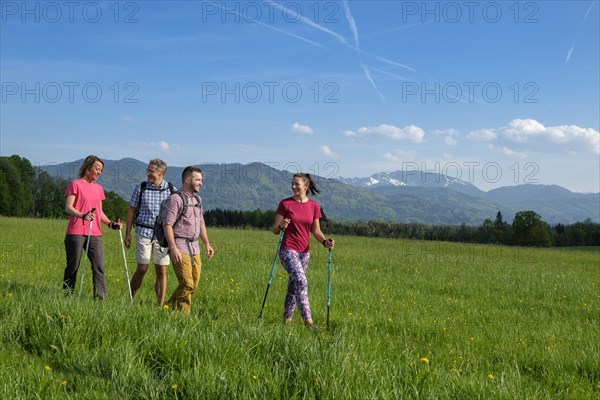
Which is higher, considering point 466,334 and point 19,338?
point 19,338

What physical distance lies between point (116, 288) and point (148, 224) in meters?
3.29

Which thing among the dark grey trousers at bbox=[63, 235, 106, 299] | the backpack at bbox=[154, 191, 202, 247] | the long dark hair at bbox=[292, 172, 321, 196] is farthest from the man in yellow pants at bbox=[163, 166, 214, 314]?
the dark grey trousers at bbox=[63, 235, 106, 299]

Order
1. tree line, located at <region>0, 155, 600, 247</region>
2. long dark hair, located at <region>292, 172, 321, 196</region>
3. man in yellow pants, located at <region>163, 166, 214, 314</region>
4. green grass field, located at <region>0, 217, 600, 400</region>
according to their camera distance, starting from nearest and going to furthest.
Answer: green grass field, located at <region>0, 217, 600, 400</region>, man in yellow pants, located at <region>163, 166, 214, 314</region>, long dark hair, located at <region>292, 172, 321, 196</region>, tree line, located at <region>0, 155, 600, 247</region>

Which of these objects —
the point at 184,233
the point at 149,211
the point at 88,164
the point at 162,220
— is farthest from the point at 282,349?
the point at 88,164

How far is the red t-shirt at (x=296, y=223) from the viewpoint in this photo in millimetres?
8625

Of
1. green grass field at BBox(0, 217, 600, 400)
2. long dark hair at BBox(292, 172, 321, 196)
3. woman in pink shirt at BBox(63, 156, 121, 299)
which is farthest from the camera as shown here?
woman in pink shirt at BBox(63, 156, 121, 299)

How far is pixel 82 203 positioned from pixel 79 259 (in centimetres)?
93

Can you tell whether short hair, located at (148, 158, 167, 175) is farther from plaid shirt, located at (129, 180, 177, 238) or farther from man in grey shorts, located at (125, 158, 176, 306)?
plaid shirt, located at (129, 180, 177, 238)

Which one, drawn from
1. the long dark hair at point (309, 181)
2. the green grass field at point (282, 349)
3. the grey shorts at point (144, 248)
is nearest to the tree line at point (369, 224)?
the green grass field at point (282, 349)

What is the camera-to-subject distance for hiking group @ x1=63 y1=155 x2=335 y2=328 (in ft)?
26.8

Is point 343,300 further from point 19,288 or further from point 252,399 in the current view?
point 252,399

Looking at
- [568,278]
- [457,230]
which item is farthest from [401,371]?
[457,230]

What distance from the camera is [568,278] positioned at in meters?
20.2

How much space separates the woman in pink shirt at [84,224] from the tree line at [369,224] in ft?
185
